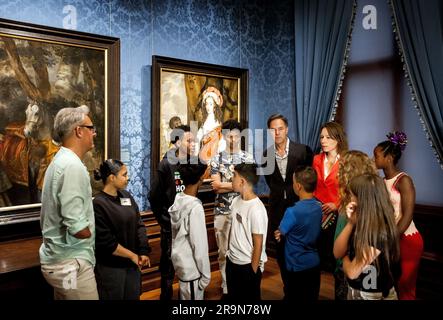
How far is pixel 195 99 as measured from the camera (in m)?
4.58

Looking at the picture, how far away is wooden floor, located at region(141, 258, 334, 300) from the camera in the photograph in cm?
388

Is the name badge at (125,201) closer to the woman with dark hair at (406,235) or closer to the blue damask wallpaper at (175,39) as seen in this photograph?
the blue damask wallpaper at (175,39)

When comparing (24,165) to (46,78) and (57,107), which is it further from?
(46,78)

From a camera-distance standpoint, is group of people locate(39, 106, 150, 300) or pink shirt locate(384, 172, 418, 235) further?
pink shirt locate(384, 172, 418, 235)

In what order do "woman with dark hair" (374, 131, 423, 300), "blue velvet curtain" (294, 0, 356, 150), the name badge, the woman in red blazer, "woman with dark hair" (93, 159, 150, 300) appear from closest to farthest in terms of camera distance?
"woman with dark hair" (93, 159, 150, 300) → the name badge → "woman with dark hair" (374, 131, 423, 300) → the woman in red blazer → "blue velvet curtain" (294, 0, 356, 150)

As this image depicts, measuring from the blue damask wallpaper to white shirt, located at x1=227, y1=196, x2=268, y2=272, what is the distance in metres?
1.82

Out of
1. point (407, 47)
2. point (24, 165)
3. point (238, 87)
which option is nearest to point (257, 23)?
point (238, 87)

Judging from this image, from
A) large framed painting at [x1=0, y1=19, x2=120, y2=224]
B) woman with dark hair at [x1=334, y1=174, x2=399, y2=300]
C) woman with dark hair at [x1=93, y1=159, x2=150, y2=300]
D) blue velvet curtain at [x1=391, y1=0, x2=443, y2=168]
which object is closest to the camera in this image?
woman with dark hair at [x1=334, y1=174, x2=399, y2=300]

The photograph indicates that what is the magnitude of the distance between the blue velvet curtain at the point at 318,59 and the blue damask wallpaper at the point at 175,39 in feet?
0.75

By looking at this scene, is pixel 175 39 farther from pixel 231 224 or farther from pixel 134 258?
pixel 134 258

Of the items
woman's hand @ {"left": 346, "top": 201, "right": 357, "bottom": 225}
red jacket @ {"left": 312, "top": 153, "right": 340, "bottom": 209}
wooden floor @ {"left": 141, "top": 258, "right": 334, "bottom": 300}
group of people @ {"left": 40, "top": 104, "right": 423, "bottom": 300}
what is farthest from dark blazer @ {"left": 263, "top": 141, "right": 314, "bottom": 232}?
woman's hand @ {"left": 346, "top": 201, "right": 357, "bottom": 225}

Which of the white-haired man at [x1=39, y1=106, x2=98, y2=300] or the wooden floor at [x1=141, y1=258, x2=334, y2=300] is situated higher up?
the white-haired man at [x1=39, y1=106, x2=98, y2=300]

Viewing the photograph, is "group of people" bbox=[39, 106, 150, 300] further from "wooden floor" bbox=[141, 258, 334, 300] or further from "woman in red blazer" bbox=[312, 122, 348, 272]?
"woman in red blazer" bbox=[312, 122, 348, 272]

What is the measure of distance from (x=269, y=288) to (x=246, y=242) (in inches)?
69.1
